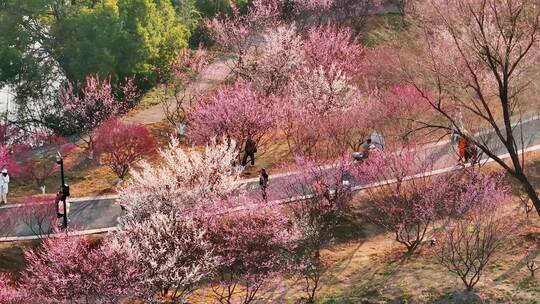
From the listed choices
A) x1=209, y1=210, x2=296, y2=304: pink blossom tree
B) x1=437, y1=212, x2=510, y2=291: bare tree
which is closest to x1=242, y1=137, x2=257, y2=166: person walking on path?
x1=209, y1=210, x2=296, y2=304: pink blossom tree

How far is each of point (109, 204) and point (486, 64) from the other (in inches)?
622

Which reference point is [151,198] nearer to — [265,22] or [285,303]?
[285,303]

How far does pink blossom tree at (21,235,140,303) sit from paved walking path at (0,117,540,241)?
425cm

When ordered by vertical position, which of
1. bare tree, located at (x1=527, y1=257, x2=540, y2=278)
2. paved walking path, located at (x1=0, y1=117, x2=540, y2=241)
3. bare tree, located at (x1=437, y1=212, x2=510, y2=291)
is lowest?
bare tree, located at (x1=527, y1=257, x2=540, y2=278)

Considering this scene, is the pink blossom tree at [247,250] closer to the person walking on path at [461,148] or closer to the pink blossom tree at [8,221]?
the pink blossom tree at [8,221]

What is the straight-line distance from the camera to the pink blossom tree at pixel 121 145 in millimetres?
30500

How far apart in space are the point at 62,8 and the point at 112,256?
25.4 m

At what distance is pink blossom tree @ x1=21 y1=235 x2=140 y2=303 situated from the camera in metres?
19.0

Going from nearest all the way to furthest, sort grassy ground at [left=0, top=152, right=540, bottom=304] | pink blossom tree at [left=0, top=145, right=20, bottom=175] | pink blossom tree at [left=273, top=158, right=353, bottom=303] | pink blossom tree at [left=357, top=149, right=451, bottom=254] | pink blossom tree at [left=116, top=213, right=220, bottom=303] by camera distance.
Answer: pink blossom tree at [left=116, top=213, right=220, bottom=303] → grassy ground at [left=0, top=152, right=540, bottom=304] → pink blossom tree at [left=273, top=158, right=353, bottom=303] → pink blossom tree at [left=357, top=149, right=451, bottom=254] → pink blossom tree at [left=0, top=145, right=20, bottom=175]

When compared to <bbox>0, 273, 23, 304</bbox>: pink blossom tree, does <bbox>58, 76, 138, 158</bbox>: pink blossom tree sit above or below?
above

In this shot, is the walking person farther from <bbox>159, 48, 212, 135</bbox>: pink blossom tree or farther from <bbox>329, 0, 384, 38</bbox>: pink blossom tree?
<bbox>329, 0, 384, 38</bbox>: pink blossom tree

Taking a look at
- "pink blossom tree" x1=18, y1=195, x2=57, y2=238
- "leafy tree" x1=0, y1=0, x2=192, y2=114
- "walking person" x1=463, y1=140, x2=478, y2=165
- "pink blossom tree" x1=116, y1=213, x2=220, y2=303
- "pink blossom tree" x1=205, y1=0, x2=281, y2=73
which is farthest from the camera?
"pink blossom tree" x1=205, y1=0, x2=281, y2=73

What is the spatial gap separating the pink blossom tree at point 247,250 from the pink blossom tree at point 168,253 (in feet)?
2.16

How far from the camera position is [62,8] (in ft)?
133
